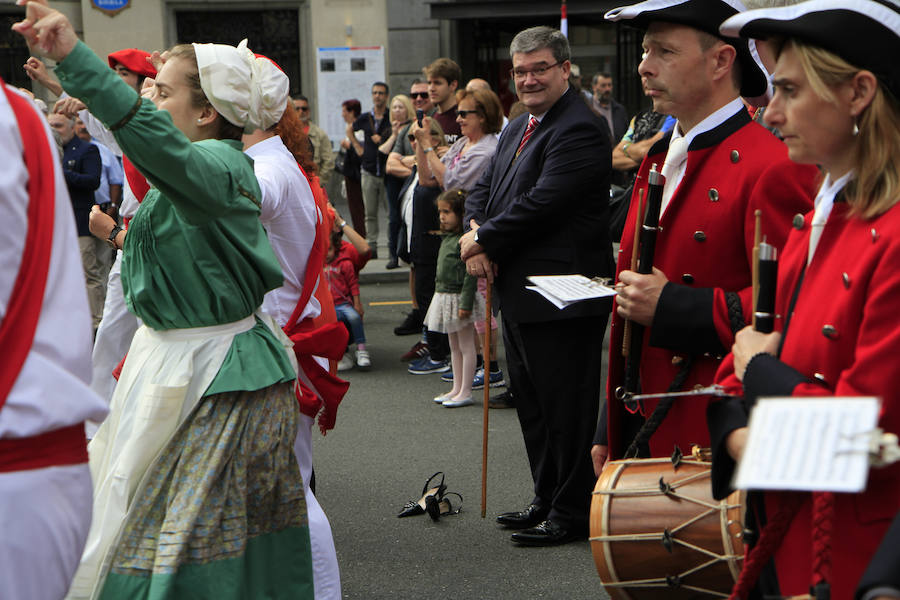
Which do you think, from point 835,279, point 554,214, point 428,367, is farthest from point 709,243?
point 428,367

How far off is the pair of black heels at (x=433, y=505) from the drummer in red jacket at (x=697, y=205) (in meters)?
2.00

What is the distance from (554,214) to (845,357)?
2901mm

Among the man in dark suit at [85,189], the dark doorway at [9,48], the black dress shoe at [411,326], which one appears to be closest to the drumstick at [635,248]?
the black dress shoe at [411,326]

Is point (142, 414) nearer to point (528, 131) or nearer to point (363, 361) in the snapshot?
point (528, 131)

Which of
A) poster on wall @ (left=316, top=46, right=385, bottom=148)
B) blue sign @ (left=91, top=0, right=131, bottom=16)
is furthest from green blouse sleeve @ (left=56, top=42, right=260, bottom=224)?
blue sign @ (left=91, top=0, right=131, bottom=16)

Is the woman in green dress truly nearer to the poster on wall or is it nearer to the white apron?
the white apron

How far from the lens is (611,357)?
343 cm

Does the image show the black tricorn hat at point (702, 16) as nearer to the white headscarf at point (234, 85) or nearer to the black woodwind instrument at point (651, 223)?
the black woodwind instrument at point (651, 223)

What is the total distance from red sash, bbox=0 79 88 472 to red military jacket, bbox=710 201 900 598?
1.28 meters

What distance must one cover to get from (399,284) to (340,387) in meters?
9.16

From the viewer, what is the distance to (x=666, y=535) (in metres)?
2.66

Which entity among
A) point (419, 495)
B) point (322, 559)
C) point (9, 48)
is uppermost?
point (9, 48)

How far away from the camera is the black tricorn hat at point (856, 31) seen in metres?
1.97

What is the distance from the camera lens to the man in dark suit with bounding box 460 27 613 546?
15.9 ft
